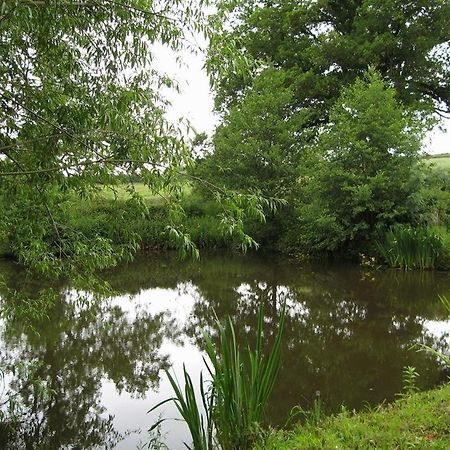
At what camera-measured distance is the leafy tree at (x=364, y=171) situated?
12.6 metres

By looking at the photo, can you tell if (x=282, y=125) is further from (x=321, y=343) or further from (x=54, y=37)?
(x=54, y=37)

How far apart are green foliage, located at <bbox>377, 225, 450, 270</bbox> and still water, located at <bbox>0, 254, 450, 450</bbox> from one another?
0.61m

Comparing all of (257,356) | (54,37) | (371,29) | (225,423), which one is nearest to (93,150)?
(54,37)

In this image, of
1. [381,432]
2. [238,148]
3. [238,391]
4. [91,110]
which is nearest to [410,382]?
[381,432]

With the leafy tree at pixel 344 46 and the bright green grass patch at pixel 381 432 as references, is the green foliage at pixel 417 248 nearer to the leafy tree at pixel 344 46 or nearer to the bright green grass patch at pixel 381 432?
the leafy tree at pixel 344 46

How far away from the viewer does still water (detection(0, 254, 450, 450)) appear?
4.27m

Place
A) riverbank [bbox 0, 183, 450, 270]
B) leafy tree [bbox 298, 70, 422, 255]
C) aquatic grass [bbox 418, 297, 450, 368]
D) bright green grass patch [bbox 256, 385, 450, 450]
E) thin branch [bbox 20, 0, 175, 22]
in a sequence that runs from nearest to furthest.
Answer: thin branch [bbox 20, 0, 175, 22] < bright green grass patch [bbox 256, 385, 450, 450] < aquatic grass [bbox 418, 297, 450, 368] < riverbank [bbox 0, 183, 450, 270] < leafy tree [bbox 298, 70, 422, 255]

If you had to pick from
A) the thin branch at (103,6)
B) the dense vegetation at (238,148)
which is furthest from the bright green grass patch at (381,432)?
the thin branch at (103,6)

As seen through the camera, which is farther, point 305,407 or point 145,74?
point 305,407

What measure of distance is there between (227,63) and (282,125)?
12.2 meters

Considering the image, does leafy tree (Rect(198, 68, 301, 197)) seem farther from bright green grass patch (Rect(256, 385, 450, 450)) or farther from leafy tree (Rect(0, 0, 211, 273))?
bright green grass patch (Rect(256, 385, 450, 450))

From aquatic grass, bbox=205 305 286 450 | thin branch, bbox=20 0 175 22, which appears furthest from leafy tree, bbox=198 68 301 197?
aquatic grass, bbox=205 305 286 450

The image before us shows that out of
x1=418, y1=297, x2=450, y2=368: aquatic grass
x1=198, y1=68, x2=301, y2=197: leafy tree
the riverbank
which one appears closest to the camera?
x1=418, y1=297, x2=450, y2=368: aquatic grass

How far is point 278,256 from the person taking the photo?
1602 centimetres
